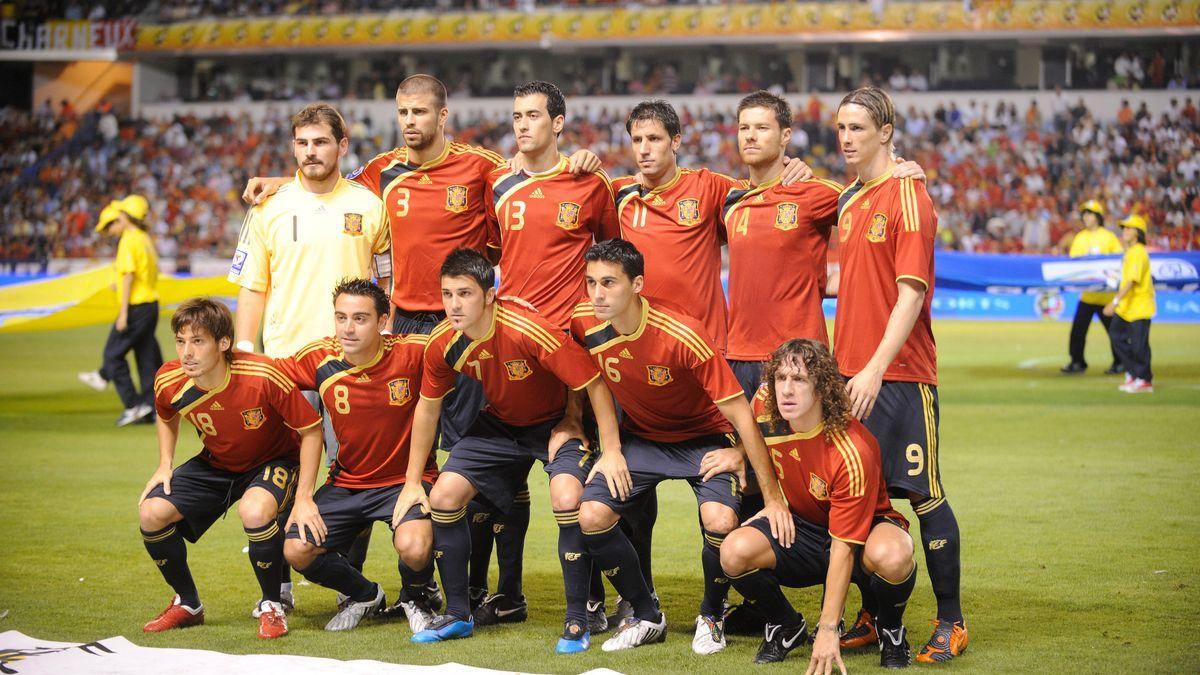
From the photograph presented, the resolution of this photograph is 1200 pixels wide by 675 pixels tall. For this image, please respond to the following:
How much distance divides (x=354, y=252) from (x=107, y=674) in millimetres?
2312

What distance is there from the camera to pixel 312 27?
4091 cm

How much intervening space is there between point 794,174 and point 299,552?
2778mm

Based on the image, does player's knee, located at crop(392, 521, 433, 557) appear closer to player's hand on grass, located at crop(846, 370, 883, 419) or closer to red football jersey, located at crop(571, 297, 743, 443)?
red football jersey, located at crop(571, 297, 743, 443)

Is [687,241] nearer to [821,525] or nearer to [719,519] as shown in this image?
[719,519]

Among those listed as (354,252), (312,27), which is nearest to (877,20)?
(312,27)

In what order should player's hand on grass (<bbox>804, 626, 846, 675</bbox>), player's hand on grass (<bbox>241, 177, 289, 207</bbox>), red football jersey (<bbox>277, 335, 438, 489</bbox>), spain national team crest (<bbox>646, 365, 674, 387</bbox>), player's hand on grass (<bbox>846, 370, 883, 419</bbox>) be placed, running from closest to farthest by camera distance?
player's hand on grass (<bbox>804, 626, 846, 675</bbox>), player's hand on grass (<bbox>846, 370, 883, 419</bbox>), spain national team crest (<bbox>646, 365, 674, 387</bbox>), red football jersey (<bbox>277, 335, 438, 489</bbox>), player's hand on grass (<bbox>241, 177, 289, 207</bbox>)

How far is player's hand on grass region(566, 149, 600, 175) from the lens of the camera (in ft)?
20.4

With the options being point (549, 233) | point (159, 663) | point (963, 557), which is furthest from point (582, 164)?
point (963, 557)

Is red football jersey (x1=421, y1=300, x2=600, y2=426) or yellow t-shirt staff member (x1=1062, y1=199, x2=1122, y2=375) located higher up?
yellow t-shirt staff member (x1=1062, y1=199, x2=1122, y2=375)

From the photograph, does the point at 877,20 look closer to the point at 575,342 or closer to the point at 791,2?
the point at 791,2

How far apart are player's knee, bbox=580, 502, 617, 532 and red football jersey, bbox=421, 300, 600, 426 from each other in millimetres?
517

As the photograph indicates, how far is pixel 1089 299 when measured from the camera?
15836 millimetres

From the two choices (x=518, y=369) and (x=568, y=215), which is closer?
(x=518, y=369)

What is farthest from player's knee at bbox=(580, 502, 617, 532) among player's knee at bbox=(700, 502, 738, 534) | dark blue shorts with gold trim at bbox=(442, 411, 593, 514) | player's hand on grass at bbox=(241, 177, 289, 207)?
player's hand on grass at bbox=(241, 177, 289, 207)
